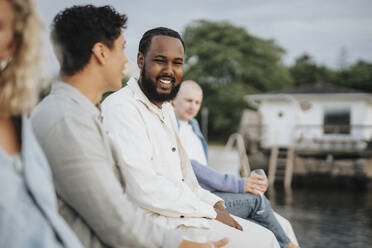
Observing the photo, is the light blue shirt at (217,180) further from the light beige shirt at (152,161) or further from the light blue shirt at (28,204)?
the light blue shirt at (28,204)

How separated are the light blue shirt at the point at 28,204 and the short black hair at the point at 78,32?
52 cm

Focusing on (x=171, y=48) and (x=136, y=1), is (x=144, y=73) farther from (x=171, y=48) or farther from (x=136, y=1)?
(x=136, y=1)

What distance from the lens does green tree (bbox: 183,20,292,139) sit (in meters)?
40.3

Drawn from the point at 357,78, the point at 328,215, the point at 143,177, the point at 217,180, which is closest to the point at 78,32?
the point at 143,177

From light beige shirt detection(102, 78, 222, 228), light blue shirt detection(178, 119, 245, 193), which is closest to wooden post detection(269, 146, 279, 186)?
light blue shirt detection(178, 119, 245, 193)

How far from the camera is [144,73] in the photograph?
275 cm

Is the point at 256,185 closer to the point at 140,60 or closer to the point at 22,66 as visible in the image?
the point at 140,60

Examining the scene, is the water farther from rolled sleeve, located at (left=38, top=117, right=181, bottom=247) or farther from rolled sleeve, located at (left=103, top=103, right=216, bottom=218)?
rolled sleeve, located at (left=38, top=117, right=181, bottom=247)

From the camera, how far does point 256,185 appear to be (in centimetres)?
323

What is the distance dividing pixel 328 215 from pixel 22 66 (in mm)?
14103

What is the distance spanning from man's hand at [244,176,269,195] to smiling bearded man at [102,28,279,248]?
0.59 m

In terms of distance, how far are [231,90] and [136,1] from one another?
37.1 meters

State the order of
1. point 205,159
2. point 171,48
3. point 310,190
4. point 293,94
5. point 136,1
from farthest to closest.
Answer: point 293,94 → point 310,190 → point 205,159 → point 136,1 → point 171,48

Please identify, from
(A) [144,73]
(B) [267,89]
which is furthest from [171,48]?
(B) [267,89]
